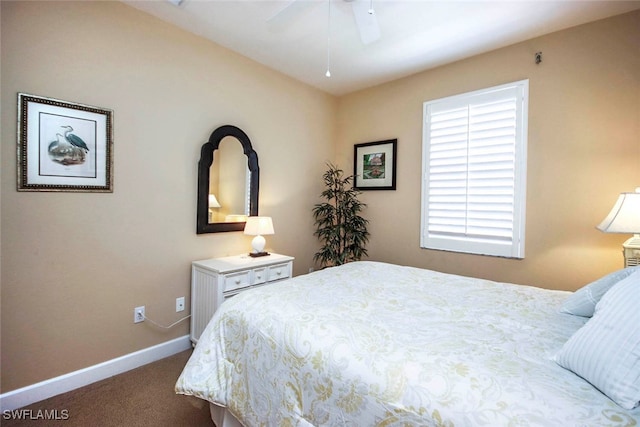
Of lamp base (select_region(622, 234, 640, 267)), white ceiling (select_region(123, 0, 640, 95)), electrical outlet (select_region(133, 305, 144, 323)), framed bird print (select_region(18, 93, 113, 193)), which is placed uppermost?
white ceiling (select_region(123, 0, 640, 95))

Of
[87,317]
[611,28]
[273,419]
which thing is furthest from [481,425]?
[611,28]

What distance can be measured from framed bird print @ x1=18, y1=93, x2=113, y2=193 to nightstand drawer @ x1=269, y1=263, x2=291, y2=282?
1417mm

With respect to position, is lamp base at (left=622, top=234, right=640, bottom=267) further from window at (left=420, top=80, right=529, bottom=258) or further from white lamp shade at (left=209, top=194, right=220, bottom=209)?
white lamp shade at (left=209, top=194, right=220, bottom=209)

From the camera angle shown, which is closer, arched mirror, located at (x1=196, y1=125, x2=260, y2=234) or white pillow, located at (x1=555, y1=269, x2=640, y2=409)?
white pillow, located at (x1=555, y1=269, x2=640, y2=409)

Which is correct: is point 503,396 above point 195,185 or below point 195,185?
below

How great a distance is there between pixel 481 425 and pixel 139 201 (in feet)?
7.95

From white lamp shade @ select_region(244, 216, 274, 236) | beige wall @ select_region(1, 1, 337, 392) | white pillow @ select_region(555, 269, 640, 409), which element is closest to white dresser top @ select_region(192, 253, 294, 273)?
beige wall @ select_region(1, 1, 337, 392)

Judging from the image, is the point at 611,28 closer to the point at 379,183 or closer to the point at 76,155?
the point at 379,183

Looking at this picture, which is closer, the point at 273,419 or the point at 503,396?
the point at 503,396

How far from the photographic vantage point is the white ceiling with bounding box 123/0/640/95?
2.06m

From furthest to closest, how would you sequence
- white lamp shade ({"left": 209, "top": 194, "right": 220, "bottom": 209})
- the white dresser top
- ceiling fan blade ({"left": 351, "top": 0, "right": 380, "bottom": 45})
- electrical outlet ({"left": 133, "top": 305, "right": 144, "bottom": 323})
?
white lamp shade ({"left": 209, "top": 194, "right": 220, "bottom": 209})
the white dresser top
electrical outlet ({"left": 133, "top": 305, "right": 144, "bottom": 323})
ceiling fan blade ({"left": 351, "top": 0, "right": 380, "bottom": 45})

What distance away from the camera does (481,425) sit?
0.75 m

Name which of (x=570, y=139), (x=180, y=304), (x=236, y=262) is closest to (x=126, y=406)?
(x=180, y=304)

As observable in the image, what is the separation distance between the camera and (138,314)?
2.27 metres
